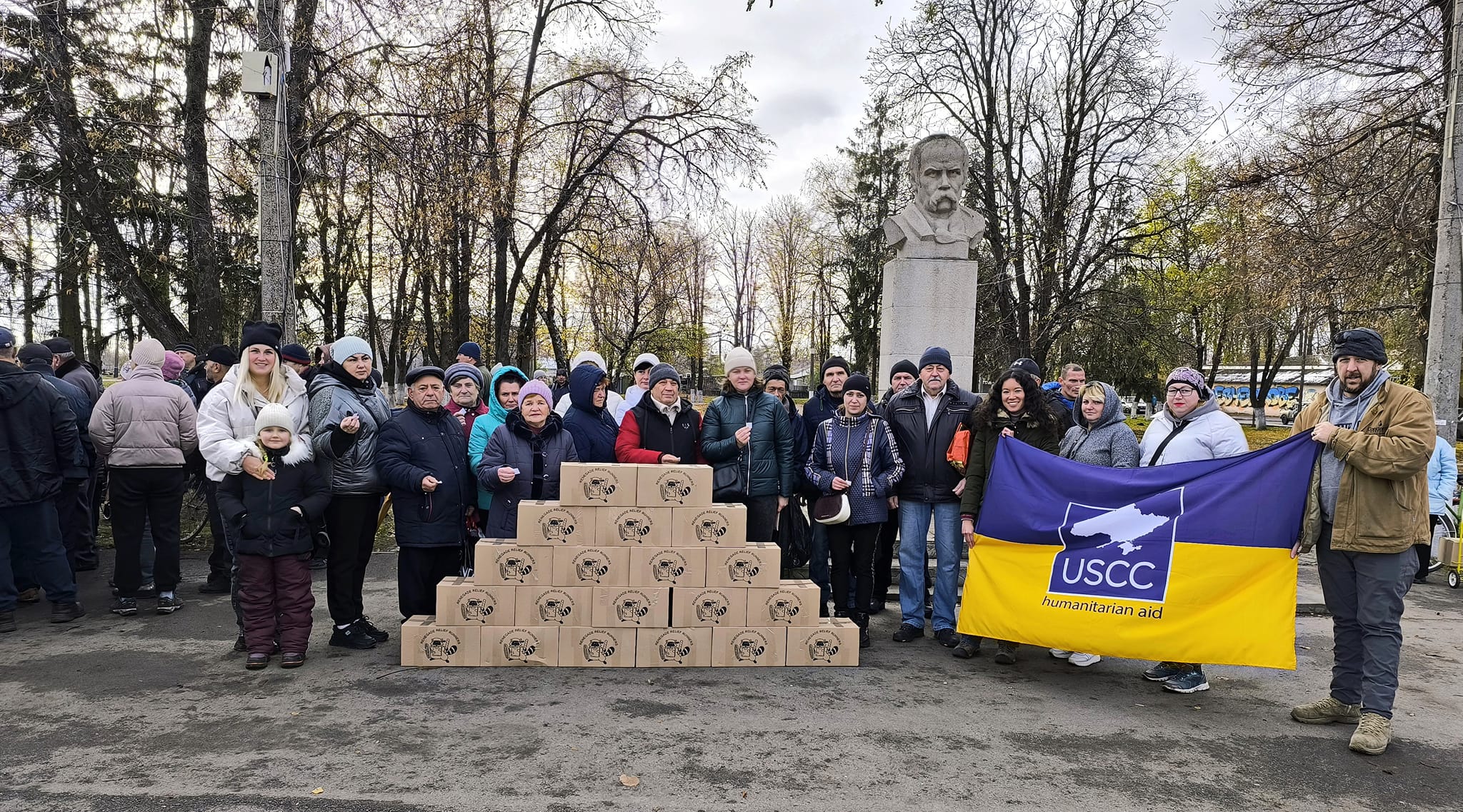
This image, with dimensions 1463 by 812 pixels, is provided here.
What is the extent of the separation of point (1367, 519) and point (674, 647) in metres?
3.82

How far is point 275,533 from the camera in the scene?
194 inches

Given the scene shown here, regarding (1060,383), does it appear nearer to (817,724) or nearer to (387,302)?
(817,724)

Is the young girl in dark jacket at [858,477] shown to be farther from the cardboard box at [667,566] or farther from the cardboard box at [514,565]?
the cardboard box at [514,565]

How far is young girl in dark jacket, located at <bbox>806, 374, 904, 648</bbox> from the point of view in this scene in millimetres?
5902

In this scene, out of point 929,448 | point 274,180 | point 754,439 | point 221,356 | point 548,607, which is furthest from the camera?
point 274,180

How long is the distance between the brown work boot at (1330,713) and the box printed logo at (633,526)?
3.82 metres

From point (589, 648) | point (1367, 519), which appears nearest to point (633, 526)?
point (589, 648)

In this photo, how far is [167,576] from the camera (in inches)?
247

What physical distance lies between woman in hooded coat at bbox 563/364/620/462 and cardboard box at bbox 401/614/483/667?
1.64 metres

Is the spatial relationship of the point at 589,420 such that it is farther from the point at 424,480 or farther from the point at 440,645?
the point at 440,645

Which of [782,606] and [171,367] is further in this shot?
[171,367]

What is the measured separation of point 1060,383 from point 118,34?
12.6m

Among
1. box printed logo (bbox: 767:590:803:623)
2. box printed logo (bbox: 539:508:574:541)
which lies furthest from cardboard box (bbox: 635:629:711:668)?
box printed logo (bbox: 539:508:574:541)

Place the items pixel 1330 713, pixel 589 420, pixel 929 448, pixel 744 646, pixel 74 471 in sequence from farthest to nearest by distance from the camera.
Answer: pixel 589 420 < pixel 74 471 < pixel 929 448 < pixel 744 646 < pixel 1330 713
